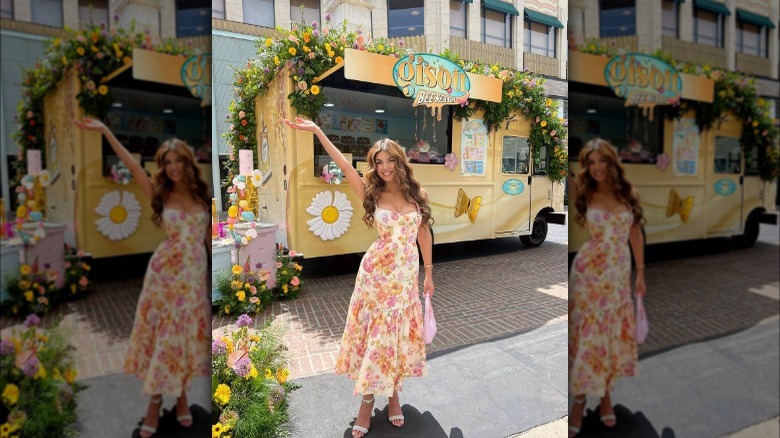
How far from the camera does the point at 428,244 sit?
2498mm

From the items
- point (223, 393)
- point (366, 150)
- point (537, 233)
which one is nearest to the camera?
point (223, 393)

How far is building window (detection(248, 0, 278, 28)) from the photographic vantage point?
2318mm

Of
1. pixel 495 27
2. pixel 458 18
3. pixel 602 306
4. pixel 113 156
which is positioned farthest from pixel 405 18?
pixel 602 306

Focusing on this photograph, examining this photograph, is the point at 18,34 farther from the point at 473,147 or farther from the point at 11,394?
the point at 473,147

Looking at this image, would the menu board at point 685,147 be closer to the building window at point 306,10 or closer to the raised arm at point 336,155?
the raised arm at point 336,155

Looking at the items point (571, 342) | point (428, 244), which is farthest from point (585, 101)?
point (428, 244)

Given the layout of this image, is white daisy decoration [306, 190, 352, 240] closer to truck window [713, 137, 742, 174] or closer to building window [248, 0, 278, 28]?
building window [248, 0, 278, 28]

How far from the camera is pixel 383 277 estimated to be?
2.42 meters

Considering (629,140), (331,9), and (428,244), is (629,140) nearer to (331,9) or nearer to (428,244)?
(428,244)

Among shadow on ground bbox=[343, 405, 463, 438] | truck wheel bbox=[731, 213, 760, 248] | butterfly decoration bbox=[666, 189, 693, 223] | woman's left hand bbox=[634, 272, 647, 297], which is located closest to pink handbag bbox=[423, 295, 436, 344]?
shadow on ground bbox=[343, 405, 463, 438]

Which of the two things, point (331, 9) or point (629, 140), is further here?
point (331, 9)

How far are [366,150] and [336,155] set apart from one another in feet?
0.58

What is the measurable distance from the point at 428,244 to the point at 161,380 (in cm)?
140

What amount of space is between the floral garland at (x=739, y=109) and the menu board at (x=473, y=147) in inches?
46.8
